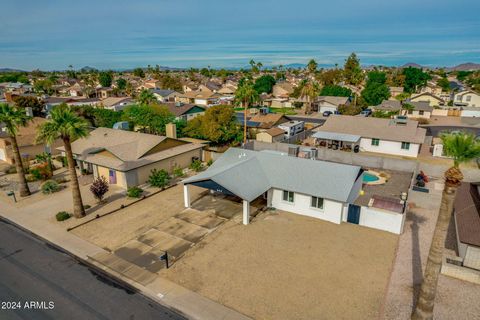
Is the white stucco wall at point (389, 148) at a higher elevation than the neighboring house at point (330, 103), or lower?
lower

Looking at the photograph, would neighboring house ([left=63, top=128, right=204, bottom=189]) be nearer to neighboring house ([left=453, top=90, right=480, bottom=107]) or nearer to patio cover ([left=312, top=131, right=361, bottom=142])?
patio cover ([left=312, top=131, right=361, bottom=142])

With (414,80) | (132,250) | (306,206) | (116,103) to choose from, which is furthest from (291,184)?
(414,80)

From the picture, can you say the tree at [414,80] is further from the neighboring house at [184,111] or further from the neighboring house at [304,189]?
the neighboring house at [304,189]

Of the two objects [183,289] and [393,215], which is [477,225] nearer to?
[393,215]

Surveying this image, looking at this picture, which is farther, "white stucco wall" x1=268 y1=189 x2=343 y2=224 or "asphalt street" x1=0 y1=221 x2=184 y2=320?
"white stucco wall" x1=268 y1=189 x2=343 y2=224

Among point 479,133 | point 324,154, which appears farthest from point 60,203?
point 479,133

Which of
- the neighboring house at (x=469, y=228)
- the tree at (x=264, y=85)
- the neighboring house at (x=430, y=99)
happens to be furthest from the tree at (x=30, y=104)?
the neighboring house at (x=430, y=99)

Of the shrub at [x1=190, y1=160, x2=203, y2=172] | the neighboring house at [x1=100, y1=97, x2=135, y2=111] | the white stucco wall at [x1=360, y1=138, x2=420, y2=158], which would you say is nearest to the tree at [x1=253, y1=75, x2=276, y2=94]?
the neighboring house at [x1=100, y1=97, x2=135, y2=111]
